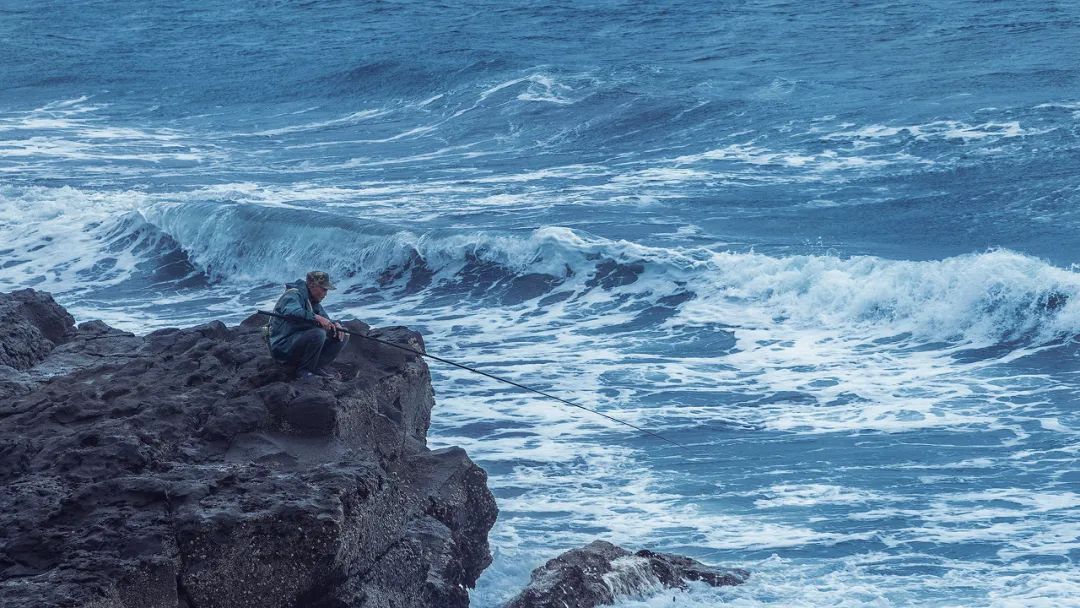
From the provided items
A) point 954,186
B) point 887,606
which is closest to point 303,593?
point 887,606

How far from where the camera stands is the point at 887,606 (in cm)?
711

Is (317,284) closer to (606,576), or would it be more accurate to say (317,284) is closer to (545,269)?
(606,576)

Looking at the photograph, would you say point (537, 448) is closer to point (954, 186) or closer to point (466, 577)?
point (466, 577)

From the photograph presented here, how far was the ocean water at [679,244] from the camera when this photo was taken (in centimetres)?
854

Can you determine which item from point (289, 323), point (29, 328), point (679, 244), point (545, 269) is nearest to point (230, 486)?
point (289, 323)

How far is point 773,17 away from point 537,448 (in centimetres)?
2163

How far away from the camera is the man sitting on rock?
7070mm

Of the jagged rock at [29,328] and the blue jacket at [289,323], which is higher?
the blue jacket at [289,323]

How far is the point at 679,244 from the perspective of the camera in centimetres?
→ 1527

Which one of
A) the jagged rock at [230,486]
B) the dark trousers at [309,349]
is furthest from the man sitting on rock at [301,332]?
the jagged rock at [230,486]

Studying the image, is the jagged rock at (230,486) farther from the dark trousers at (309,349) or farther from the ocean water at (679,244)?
the ocean water at (679,244)

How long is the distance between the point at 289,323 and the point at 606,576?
7.01ft

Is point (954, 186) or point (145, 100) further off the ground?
point (145, 100)

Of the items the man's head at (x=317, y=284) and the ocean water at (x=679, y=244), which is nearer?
the man's head at (x=317, y=284)
